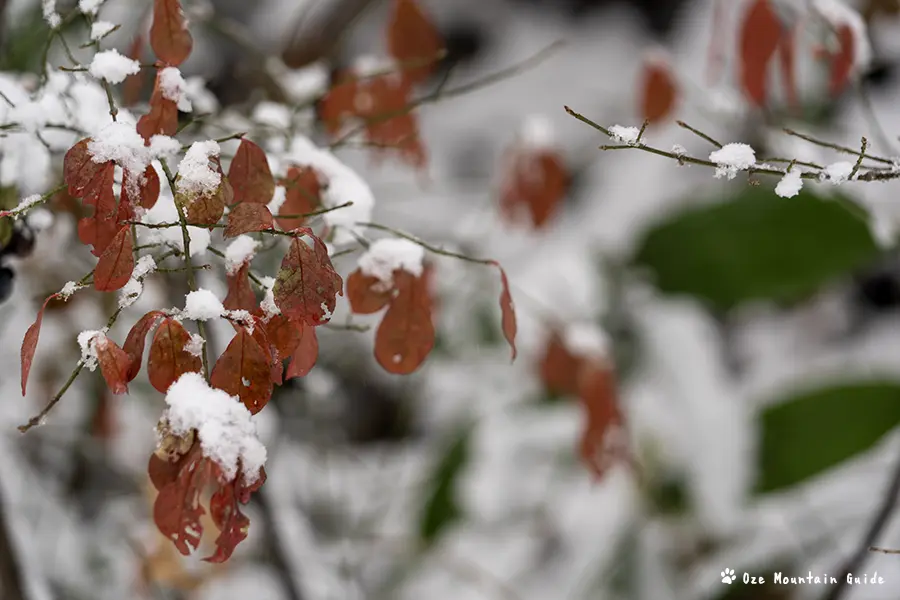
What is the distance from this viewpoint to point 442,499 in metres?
1.79

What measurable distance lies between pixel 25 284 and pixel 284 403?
564mm

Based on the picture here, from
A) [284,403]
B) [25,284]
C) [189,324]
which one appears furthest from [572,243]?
[25,284]

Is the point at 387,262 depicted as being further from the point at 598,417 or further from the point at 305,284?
the point at 598,417

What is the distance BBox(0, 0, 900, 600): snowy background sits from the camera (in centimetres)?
135

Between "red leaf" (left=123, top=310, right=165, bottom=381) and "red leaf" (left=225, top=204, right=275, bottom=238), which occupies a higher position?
"red leaf" (left=225, top=204, right=275, bottom=238)

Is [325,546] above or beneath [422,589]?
above

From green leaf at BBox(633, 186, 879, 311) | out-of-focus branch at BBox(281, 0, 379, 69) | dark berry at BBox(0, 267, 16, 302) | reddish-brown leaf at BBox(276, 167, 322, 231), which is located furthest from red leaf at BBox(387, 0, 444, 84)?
green leaf at BBox(633, 186, 879, 311)

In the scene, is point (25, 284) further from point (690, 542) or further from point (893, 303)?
point (893, 303)

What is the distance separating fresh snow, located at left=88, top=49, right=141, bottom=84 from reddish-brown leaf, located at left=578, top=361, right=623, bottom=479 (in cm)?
89

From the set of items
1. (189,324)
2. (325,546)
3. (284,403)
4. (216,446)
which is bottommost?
(325,546)

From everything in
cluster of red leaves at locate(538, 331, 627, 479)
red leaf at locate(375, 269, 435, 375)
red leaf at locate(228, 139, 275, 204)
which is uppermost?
red leaf at locate(228, 139, 275, 204)

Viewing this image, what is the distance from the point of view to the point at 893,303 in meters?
2.53

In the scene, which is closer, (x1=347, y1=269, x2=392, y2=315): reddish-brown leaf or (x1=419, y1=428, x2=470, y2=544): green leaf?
(x1=347, y1=269, x2=392, y2=315): reddish-brown leaf

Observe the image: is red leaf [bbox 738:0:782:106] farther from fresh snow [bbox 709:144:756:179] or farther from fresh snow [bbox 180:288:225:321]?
fresh snow [bbox 180:288:225:321]
